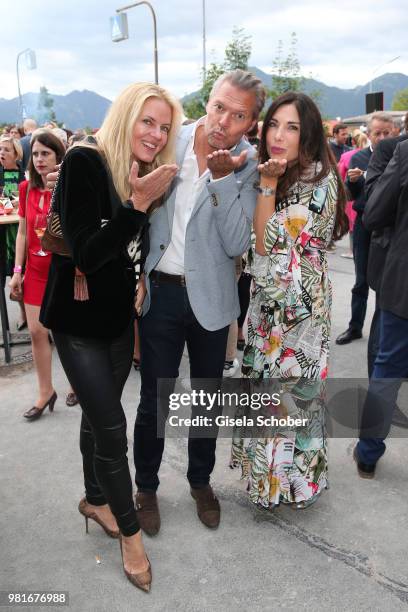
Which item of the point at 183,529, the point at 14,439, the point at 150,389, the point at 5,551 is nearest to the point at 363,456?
the point at 183,529

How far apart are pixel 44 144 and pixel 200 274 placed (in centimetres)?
175

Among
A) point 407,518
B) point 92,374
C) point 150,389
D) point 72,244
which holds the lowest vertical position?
point 407,518

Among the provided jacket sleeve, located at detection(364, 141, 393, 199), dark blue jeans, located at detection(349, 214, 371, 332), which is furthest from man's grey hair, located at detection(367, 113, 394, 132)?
jacket sleeve, located at detection(364, 141, 393, 199)

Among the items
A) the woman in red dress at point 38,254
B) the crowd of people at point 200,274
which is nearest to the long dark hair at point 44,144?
the woman in red dress at point 38,254

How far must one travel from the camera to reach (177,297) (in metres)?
2.19

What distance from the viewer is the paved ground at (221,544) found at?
2021 mm

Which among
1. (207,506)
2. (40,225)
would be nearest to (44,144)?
(40,225)

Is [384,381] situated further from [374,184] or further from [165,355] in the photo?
[165,355]

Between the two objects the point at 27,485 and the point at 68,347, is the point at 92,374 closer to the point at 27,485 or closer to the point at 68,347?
the point at 68,347

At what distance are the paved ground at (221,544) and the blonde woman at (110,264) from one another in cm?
17

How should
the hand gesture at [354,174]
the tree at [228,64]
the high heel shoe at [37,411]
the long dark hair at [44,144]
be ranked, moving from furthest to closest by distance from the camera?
1. the tree at [228,64]
2. the hand gesture at [354,174]
3. the high heel shoe at [37,411]
4. the long dark hair at [44,144]

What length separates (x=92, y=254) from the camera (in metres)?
1.72

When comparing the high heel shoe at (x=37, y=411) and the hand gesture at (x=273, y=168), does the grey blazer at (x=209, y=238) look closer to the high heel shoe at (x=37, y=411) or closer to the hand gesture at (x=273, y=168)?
the hand gesture at (x=273, y=168)

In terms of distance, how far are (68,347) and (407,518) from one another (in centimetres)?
182
